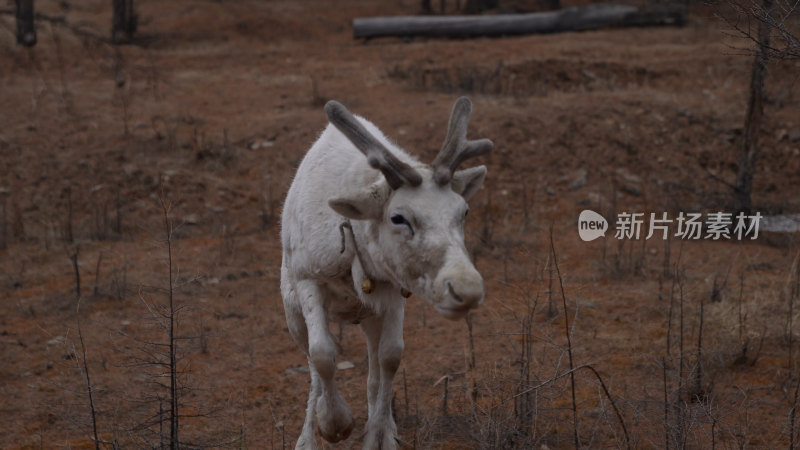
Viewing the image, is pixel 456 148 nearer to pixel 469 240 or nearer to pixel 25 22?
pixel 469 240

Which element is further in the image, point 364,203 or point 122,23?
point 122,23

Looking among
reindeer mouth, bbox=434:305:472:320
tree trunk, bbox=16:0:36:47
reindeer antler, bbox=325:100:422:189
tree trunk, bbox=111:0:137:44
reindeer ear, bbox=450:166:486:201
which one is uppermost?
reindeer antler, bbox=325:100:422:189

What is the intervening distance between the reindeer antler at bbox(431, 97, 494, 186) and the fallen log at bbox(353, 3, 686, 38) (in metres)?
14.3

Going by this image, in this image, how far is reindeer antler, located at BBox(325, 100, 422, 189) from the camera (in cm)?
389

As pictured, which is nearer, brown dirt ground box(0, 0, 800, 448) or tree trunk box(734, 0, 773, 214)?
brown dirt ground box(0, 0, 800, 448)

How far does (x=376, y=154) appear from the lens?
12.9 ft

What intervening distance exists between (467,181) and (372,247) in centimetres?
59

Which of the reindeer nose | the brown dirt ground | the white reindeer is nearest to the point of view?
the reindeer nose

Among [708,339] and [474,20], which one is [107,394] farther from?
[474,20]

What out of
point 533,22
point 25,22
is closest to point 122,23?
point 25,22

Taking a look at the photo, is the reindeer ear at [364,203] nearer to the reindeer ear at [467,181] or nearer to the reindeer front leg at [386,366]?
the reindeer ear at [467,181]

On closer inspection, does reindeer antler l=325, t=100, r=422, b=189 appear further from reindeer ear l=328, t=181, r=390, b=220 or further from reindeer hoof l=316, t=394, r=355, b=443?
reindeer hoof l=316, t=394, r=355, b=443

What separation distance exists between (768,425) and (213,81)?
1152cm

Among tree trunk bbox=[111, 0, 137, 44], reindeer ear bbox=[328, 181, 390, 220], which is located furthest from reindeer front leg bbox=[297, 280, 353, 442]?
tree trunk bbox=[111, 0, 137, 44]
